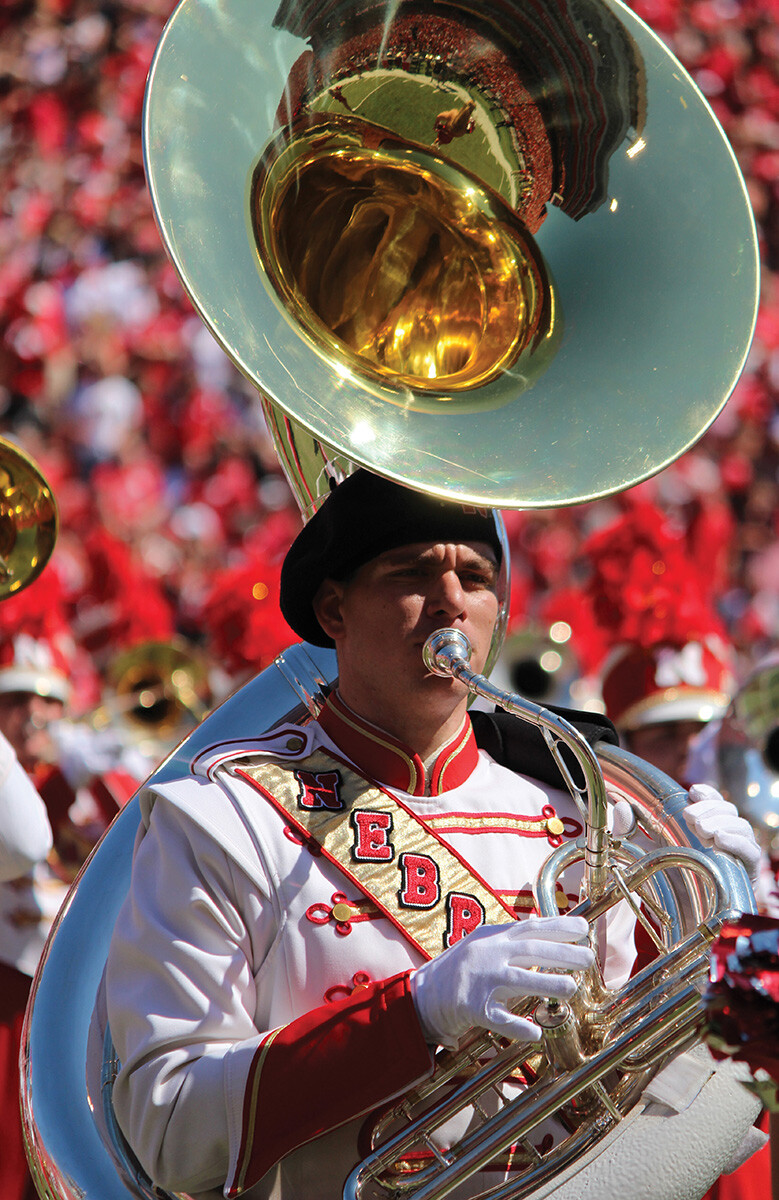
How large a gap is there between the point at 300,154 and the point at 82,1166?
1709 mm

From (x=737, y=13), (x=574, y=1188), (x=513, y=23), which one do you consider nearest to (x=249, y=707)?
(x=574, y=1188)

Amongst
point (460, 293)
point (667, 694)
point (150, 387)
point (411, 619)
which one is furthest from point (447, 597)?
point (150, 387)

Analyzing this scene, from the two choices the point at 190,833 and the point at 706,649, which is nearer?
the point at 190,833

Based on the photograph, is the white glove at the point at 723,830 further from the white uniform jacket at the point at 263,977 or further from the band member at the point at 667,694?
the band member at the point at 667,694

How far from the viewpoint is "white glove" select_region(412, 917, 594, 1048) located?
6.02 feet

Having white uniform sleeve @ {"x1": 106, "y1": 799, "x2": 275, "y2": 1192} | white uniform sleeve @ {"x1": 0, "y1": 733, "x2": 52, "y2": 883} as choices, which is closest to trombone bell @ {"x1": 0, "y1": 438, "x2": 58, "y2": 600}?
white uniform sleeve @ {"x1": 0, "y1": 733, "x2": 52, "y2": 883}

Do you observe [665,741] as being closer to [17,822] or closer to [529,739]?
[17,822]

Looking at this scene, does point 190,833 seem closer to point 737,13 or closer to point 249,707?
point 249,707

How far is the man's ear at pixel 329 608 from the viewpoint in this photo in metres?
2.37

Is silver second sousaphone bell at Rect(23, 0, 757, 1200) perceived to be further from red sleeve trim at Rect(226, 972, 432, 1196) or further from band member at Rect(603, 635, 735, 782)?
band member at Rect(603, 635, 735, 782)

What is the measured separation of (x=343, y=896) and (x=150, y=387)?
8.90 metres

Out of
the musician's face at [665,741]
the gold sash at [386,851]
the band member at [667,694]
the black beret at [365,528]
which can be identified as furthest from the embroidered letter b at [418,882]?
the musician's face at [665,741]

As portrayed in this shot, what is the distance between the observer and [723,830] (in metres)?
2.17

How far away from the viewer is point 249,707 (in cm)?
272
